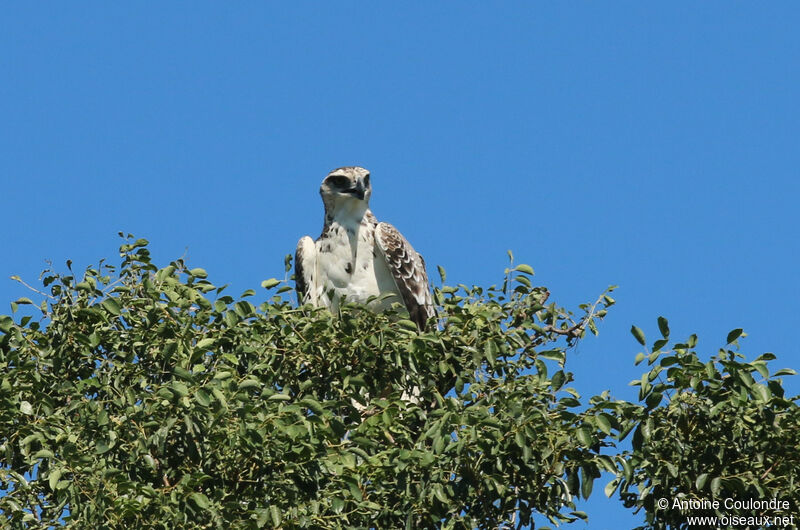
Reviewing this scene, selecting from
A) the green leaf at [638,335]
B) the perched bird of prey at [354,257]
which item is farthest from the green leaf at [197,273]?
the green leaf at [638,335]

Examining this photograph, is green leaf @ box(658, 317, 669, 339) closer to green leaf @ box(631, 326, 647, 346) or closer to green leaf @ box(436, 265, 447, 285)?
green leaf @ box(631, 326, 647, 346)

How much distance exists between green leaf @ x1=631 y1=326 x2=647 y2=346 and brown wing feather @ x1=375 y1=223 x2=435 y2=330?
4362 millimetres

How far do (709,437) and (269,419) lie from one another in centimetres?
309

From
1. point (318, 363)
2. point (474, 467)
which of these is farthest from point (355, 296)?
point (474, 467)

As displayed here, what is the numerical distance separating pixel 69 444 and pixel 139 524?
73 cm

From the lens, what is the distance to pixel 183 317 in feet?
37.9

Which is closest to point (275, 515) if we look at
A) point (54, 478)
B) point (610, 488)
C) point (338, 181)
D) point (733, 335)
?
point (54, 478)

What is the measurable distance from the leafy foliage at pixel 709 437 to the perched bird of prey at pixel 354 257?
4589 mm

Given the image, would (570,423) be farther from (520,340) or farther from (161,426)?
(161,426)

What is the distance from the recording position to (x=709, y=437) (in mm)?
10664

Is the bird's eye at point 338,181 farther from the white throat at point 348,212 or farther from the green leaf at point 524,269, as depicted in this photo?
the green leaf at point 524,269

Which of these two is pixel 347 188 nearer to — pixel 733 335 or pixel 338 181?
pixel 338 181

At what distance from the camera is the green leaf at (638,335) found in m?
10.5

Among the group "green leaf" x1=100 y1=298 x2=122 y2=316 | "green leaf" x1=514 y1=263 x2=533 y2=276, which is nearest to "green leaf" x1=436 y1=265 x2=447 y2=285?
"green leaf" x1=514 y1=263 x2=533 y2=276
